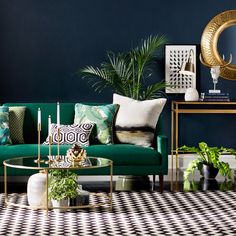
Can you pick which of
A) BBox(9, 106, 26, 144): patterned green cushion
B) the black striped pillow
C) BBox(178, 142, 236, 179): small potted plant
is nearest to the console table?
BBox(178, 142, 236, 179): small potted plant

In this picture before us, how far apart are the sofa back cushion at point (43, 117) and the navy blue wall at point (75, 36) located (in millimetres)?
789

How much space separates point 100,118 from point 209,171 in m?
1.29

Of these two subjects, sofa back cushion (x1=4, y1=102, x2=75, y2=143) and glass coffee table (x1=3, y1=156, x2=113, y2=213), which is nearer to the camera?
glass coffee table (x1=3, y1=156, x2=113, y2=213)

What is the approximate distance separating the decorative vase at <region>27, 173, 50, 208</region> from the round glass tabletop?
11 centimetres

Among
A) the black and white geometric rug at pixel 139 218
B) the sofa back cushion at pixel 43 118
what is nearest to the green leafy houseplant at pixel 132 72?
the sofa back cushion at pixel 43 118

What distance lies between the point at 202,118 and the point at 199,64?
620mm

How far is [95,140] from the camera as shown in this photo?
680cm

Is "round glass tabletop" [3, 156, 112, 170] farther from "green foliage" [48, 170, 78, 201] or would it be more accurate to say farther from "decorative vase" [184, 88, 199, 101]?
"decorative vase" [184, 88, 199, 101]

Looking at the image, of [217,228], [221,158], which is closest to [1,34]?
[221,158]

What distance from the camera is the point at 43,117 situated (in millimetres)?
7047

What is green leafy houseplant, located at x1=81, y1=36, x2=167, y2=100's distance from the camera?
25.1 ft

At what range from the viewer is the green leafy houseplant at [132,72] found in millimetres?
7641

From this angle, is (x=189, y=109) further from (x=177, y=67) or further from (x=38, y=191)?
(x=38, y=191)

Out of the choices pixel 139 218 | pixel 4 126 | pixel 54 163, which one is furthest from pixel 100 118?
pixel 139 218
